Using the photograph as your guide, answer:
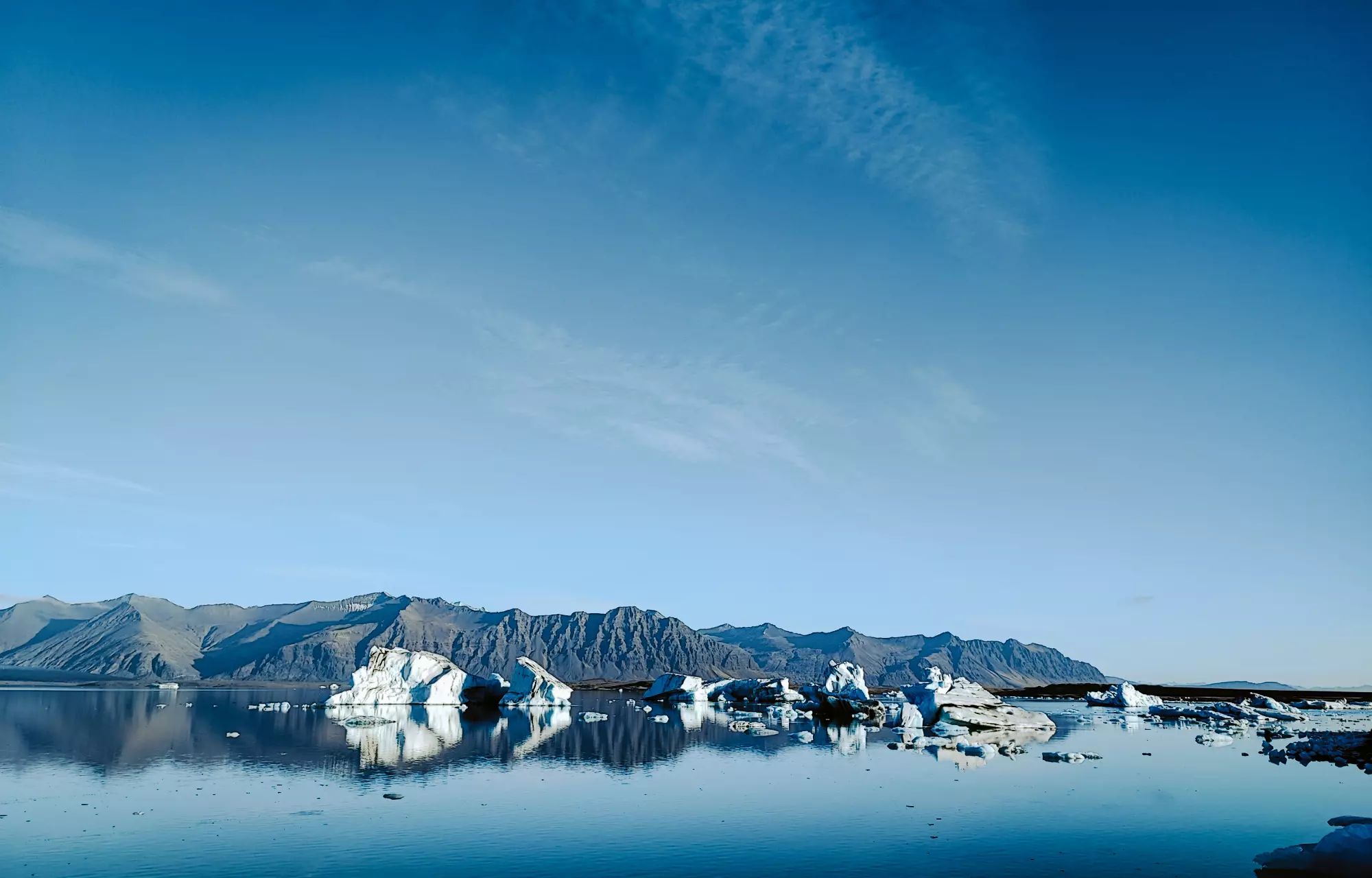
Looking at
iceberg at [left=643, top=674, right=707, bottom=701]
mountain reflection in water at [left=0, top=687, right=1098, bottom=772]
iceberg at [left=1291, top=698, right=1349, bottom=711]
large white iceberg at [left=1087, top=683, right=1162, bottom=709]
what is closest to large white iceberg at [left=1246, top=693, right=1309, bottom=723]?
large white iceberg at [left=1087, top=683, right=1162, bottom=709]

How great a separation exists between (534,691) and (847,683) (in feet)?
166

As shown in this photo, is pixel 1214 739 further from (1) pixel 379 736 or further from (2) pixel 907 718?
(1) pixel 379 736

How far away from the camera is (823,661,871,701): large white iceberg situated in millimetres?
124312

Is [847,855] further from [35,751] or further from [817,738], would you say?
[35,751]

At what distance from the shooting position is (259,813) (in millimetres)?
33094

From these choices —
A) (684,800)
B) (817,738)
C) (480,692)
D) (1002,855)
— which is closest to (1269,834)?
(1002,855)

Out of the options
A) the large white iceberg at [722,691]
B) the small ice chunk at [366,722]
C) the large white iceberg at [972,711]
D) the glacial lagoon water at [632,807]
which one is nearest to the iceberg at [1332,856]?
the glacial lagoon water at [632,807]

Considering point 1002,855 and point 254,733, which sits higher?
point 1002,855

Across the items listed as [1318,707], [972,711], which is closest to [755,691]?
[972,711]

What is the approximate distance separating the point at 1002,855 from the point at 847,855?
17.2 feet

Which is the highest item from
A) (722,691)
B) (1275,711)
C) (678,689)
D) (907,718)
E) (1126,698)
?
(907,718)

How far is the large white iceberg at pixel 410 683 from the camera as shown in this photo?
117 m

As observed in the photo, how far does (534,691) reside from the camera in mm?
125312

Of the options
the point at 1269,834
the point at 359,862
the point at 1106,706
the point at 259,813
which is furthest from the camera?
the point at 1106,706
